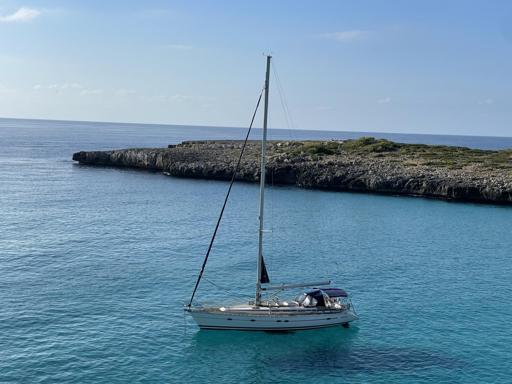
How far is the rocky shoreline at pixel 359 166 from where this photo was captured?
333 ft

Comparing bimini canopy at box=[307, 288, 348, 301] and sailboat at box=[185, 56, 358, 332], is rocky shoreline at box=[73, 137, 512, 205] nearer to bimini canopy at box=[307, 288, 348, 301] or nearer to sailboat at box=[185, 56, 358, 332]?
bimini canopy at box=[307, 288, 348, 301]

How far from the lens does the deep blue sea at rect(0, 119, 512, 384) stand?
109 ft

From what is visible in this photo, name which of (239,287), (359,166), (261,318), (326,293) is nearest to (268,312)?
(261,318)

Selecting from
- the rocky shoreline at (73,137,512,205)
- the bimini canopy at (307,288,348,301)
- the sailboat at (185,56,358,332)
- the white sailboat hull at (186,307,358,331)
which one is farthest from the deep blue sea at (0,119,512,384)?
the rocky shoreline at (73,137,512,205)

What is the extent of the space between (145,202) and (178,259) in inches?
1419

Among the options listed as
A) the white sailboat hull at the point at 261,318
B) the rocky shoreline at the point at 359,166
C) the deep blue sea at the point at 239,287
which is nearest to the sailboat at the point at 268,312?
the white sailboat hull at the point at 261,318

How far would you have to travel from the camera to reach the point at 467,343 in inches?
1478

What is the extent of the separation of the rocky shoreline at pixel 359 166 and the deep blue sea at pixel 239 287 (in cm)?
1032

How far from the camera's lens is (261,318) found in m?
37.6

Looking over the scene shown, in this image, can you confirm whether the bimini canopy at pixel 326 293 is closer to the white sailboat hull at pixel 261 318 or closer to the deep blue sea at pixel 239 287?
the white sailboat hull at pixel 261 318

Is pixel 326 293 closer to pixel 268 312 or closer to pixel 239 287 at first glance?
pixel 268 312

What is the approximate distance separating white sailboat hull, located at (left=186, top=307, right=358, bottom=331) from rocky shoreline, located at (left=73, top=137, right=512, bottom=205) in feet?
225

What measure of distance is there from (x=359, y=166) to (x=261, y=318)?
3240 inches

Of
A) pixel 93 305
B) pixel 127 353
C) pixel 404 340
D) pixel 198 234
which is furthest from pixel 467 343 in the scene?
pixel 198 234
